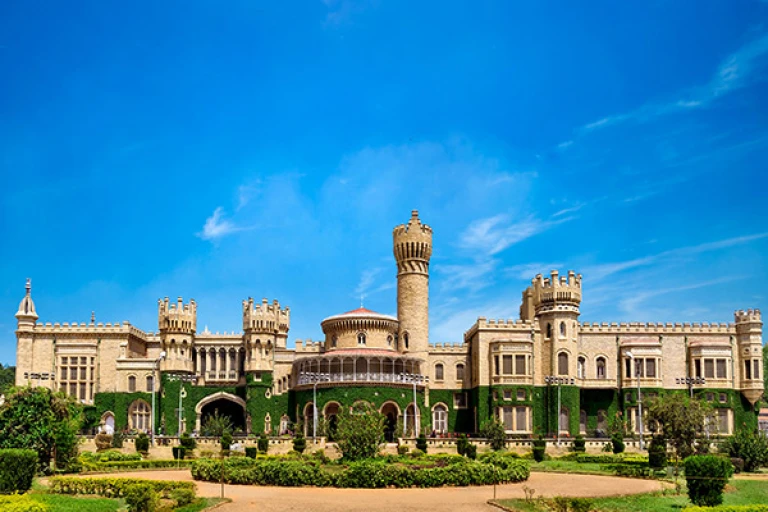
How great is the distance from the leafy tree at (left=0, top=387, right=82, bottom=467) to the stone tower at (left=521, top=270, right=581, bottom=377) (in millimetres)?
42406

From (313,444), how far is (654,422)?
2408 cm

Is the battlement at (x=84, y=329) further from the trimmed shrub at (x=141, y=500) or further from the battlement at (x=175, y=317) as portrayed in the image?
the trimmed shrub at (x=141, y=500)

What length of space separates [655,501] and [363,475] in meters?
12.5

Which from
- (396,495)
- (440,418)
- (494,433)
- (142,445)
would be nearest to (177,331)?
(142,445)

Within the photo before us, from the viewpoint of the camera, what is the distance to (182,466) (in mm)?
53125

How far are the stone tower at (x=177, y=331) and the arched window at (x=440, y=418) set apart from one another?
22.4 metres

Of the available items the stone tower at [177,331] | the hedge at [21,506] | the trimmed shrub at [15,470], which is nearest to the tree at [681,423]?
the trimmed shrub at [15,470]

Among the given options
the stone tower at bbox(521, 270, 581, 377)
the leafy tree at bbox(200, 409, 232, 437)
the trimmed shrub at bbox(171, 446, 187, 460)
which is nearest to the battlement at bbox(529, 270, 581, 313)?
the stone tower at bbox(521, 270, 581, 377)

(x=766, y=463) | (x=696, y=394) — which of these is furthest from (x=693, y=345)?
(x=766, y=463)

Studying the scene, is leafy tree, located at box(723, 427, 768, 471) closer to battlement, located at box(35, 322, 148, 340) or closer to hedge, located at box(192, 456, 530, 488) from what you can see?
hedge, located at box(192, 456, 530, 488)

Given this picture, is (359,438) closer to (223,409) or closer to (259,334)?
(259,334)

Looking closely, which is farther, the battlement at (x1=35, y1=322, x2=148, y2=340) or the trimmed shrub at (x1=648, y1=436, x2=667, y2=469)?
the battlement at (x1=35, y1=322, x2=148, y2=340)

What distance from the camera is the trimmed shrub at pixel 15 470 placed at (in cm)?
3491

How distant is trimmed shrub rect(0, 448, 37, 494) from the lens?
34.9m
